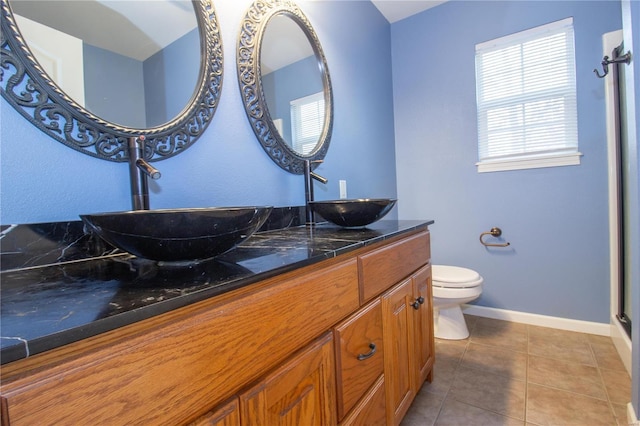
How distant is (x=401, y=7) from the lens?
2.32 m

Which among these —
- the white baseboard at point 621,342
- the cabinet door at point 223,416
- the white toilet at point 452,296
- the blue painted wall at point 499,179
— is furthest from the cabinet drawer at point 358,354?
the blue painted wall at point 499,179

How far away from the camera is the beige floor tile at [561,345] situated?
1652mm

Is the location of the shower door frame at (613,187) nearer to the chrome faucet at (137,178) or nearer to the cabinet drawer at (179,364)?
the cabinet drawer at (179,364)

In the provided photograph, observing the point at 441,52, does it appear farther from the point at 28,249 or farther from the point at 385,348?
the point at 28,249

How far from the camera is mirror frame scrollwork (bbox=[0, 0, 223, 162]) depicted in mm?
658

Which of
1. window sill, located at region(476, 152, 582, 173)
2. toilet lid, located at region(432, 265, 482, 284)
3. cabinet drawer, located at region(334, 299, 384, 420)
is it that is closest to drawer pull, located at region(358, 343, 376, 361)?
cabinet drawer, located at region(334, 299, 384, 420)

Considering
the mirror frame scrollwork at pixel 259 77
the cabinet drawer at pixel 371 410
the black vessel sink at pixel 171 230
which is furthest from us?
the mirror frame scrollwork at pixel 259 77

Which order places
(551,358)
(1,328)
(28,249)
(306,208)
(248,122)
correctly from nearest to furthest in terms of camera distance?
1. (1,328)
2. (28,249)
3. (248,122)
4. (306,208)
5. (551,358)

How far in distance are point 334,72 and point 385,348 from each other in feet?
5.24

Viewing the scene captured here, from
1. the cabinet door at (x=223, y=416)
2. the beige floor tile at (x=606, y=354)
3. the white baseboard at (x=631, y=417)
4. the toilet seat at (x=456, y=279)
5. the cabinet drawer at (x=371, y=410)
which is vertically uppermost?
the cabinet door at (x=223, y=416)

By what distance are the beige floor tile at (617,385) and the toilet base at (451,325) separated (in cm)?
68

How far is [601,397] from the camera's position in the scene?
1.32 m

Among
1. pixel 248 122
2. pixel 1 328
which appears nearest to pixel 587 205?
pixel 248 122

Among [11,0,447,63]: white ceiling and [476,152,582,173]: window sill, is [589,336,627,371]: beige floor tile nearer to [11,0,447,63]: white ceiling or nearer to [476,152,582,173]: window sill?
[476,152,582,173]: window sill
